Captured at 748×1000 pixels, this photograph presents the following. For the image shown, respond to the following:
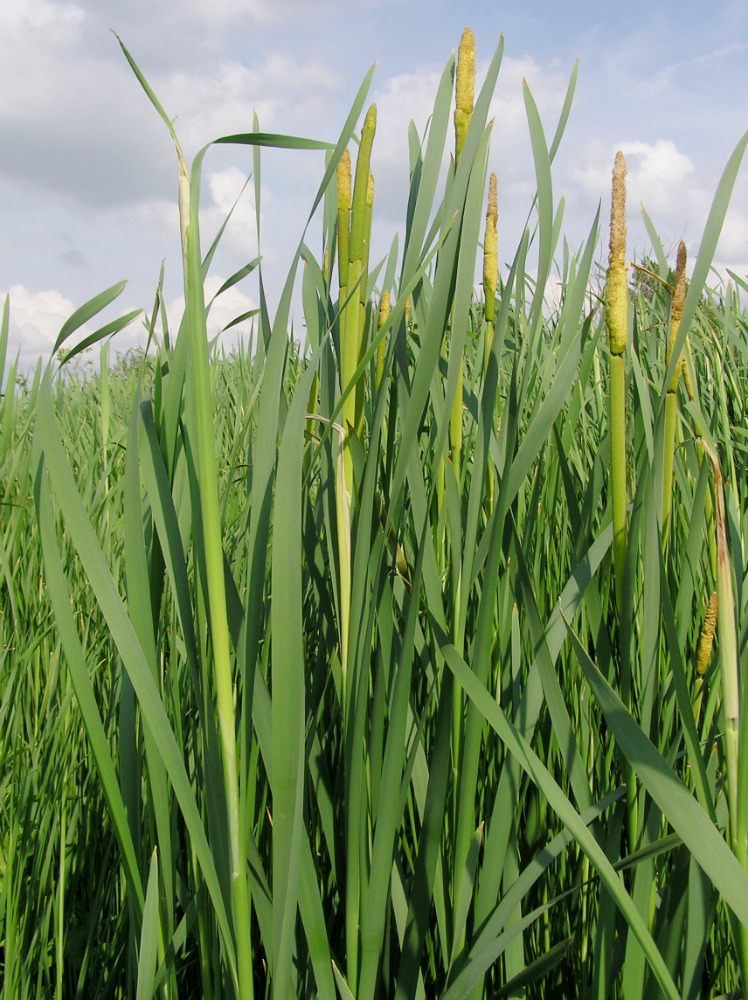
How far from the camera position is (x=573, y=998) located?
748 mm

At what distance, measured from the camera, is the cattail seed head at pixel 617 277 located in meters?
0.49

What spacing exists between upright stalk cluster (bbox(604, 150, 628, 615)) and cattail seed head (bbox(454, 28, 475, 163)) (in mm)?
125

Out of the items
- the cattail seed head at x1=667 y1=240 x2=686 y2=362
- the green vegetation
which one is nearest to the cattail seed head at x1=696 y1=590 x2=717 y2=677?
the green vegetation

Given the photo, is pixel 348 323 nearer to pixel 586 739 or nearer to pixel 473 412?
pixel 473 412

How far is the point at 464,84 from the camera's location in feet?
1.86

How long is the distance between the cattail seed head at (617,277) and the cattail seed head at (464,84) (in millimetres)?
123

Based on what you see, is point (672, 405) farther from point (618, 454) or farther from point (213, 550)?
point (213, 550)

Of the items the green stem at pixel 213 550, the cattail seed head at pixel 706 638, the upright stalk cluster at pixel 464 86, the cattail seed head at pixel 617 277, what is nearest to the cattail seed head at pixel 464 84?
the upright stalk cluster at pixel 464 86

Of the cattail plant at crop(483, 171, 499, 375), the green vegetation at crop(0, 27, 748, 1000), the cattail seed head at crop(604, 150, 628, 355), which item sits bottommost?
the green vegetation at crop(0, 27, 748, 1000)

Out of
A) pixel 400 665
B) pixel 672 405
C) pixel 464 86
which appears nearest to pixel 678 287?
pixel 672 405

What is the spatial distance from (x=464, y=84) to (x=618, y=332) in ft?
0.78

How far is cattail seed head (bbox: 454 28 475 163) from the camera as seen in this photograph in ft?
1.84

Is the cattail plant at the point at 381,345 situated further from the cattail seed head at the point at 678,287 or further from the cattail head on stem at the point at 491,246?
the cattail seed head at the point at 678,287

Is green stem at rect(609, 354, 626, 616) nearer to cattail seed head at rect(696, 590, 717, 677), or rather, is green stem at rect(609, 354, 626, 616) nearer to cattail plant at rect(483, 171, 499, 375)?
cattail seed head at rect(696, 590, 717, 677)
